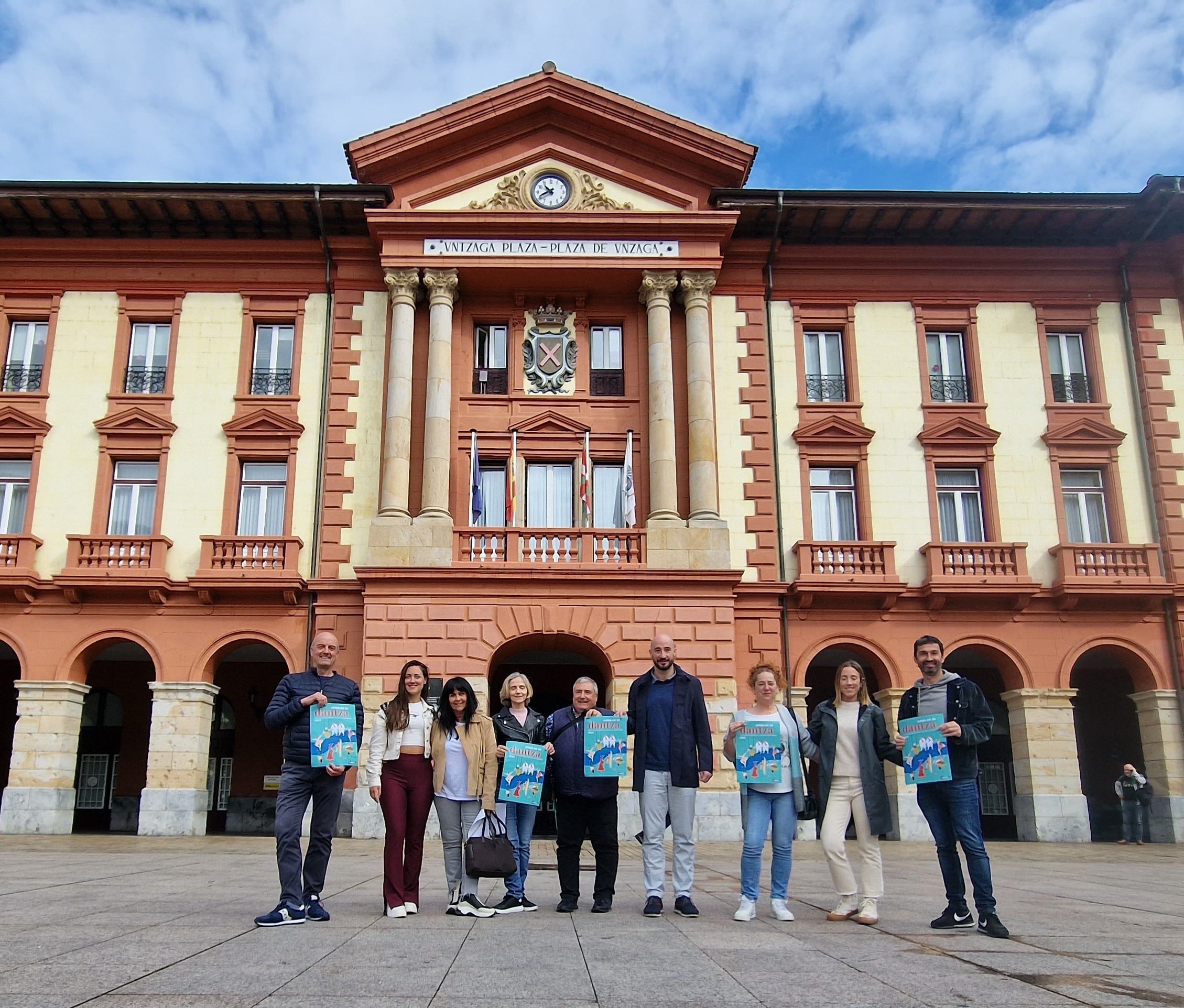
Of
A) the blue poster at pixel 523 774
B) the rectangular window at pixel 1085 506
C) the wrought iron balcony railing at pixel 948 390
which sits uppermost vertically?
the wrought iron balcony railing at pixel 948 390

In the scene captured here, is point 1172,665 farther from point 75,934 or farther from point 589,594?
point 75,934

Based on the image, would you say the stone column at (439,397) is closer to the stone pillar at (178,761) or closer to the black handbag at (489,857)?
the stone pillar at (178,761)

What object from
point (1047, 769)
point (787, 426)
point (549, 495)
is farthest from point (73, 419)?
point (1047, 769)

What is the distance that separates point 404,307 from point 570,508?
229 inches

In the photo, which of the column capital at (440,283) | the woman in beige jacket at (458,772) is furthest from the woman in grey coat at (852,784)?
the column capital at (440,283)

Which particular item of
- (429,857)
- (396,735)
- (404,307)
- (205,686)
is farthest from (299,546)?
(396,735)

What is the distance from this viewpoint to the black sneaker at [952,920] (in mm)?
8062

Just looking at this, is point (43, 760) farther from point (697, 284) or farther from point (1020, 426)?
point (1020, 426)

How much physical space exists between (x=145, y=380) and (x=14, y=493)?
3.78 m

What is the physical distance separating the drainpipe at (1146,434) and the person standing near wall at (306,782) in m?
20.8

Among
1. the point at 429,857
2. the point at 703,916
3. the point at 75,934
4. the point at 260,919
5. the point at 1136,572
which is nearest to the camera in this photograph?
the point at 75,934

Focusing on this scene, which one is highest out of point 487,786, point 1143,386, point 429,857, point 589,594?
point 1143,386

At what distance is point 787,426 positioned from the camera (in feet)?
81.5

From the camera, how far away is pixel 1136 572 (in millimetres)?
23812
